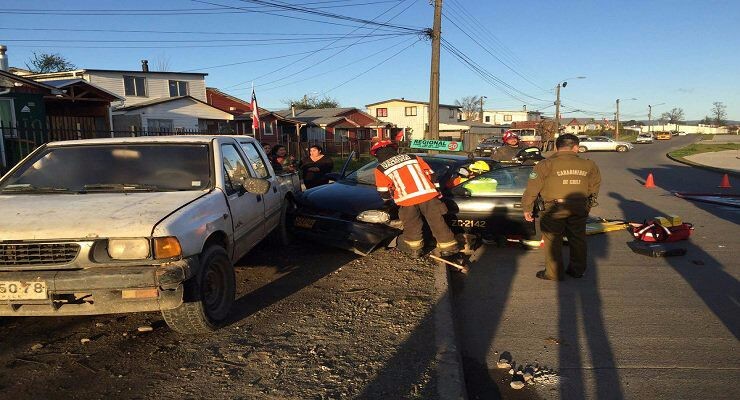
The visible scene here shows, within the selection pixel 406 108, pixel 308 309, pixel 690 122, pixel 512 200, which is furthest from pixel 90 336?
pixel 690 122

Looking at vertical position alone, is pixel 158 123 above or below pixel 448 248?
above

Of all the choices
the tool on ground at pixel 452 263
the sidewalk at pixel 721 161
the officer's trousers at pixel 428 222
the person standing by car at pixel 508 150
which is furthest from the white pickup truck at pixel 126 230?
the sidewalk at pixel 721 161

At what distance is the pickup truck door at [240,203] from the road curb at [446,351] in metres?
1.93

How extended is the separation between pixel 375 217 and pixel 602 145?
4710 centimetres

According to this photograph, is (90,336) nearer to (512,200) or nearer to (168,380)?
(168,380)

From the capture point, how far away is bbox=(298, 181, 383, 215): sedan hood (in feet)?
20.9

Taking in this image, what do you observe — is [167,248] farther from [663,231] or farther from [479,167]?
[663,231]

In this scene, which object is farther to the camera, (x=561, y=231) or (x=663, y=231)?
(x=663, y=231)

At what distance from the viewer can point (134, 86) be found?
33.8 m

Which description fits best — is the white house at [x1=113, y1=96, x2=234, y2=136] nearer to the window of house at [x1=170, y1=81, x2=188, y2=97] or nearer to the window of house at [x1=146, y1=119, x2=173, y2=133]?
the window of house at [x1=146, y1=119, x2=173, y2=133]

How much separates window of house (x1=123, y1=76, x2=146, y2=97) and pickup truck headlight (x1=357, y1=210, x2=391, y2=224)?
32.6m

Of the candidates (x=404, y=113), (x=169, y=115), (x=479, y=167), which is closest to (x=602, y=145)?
(x=404, y=113)

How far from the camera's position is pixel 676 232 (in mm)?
7395

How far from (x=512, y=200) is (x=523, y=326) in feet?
8.85
